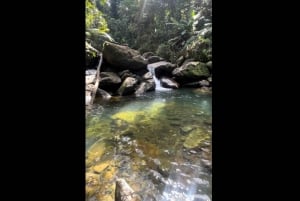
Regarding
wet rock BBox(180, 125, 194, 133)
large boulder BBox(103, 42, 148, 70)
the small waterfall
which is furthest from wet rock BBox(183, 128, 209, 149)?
large boulder BBox(103, 42, 148, 70)

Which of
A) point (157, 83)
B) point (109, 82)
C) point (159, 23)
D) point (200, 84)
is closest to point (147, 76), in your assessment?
point (157, 83)

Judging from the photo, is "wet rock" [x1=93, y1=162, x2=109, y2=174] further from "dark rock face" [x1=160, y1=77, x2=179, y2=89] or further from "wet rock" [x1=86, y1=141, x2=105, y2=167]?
"dark rock face" [x1=160, y1=77, x2=179, y2=89]

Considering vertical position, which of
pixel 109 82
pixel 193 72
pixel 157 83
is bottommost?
pixel 109 82

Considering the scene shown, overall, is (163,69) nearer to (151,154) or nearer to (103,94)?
(103,94)

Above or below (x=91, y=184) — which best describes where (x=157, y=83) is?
above

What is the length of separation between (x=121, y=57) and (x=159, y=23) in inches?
380

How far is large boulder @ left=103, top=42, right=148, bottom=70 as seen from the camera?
38.1 ft

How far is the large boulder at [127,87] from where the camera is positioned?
10.9 meters

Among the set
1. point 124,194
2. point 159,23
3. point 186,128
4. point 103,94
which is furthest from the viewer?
point 159,23

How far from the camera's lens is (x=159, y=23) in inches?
776

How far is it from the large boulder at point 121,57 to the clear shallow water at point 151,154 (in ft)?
17.8

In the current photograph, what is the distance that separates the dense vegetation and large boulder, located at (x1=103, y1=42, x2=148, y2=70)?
4.62 m
